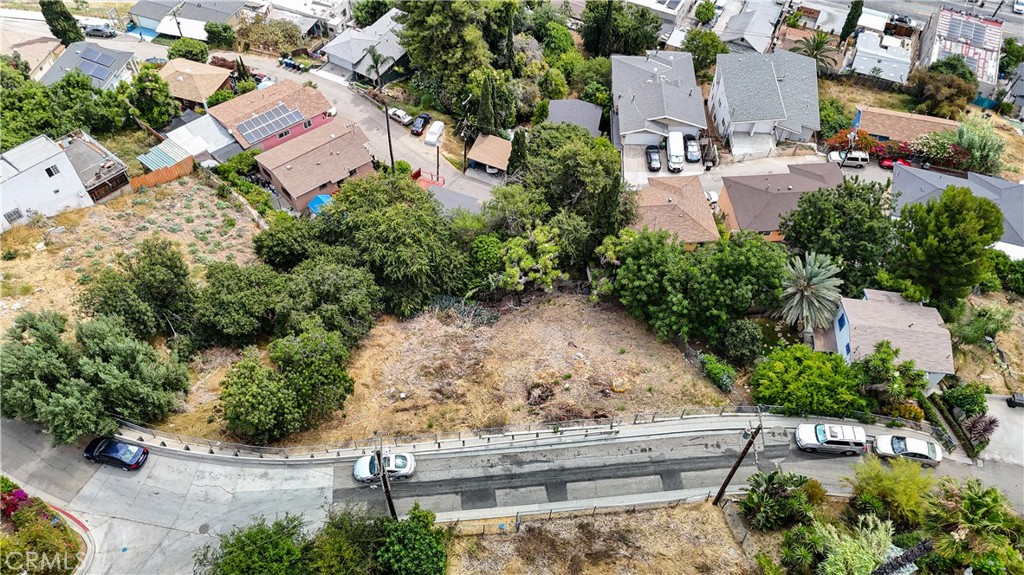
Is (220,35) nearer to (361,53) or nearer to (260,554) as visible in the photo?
(361,53)

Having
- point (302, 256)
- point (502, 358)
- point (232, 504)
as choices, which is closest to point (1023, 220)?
point (502, 358)

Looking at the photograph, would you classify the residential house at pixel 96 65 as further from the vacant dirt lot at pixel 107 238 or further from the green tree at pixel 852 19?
the green tree at pixel 852 19

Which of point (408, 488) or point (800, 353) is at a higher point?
point (800, 353)

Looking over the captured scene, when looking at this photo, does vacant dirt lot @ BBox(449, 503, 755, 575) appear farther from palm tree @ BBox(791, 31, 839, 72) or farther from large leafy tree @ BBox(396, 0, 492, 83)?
palm tree @ BBox(791, 31, 839, 72)

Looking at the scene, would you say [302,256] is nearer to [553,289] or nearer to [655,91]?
[553,289]

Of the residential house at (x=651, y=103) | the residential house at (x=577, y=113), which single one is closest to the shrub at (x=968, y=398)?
the residential house at (x=651, y=103)

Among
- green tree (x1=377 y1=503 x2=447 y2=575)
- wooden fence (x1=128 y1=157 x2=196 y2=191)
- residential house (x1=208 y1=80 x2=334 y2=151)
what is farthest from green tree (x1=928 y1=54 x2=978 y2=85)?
wooden fence (x1=128 y1=157 x2=196 y2=191)

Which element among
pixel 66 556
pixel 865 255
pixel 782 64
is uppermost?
pixel 782 64
